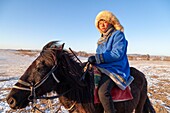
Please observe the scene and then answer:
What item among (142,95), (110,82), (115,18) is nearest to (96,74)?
(110,82)

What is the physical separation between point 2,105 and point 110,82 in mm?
4998

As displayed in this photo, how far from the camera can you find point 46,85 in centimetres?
237

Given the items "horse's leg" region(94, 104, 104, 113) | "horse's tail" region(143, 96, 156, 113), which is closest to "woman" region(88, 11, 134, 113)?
"horse's leg" region(94, 104, 104, 113)

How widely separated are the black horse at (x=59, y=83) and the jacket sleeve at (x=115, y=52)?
41cm

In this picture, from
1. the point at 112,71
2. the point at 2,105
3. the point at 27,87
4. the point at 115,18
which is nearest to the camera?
the point at 27,87

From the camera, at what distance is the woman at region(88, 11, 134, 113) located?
2.55m

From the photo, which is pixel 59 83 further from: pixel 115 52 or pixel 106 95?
pixel 115 52

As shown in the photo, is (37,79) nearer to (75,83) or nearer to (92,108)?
(75,83)

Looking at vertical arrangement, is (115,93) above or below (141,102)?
above

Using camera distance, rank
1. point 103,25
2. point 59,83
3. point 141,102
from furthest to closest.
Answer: point 141,102, point 103,25, point 59,83

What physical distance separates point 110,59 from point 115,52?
5.4 inches

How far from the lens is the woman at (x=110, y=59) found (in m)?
2.55

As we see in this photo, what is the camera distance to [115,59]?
2582 millimetres

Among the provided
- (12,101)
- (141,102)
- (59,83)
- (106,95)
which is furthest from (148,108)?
(12,101)
